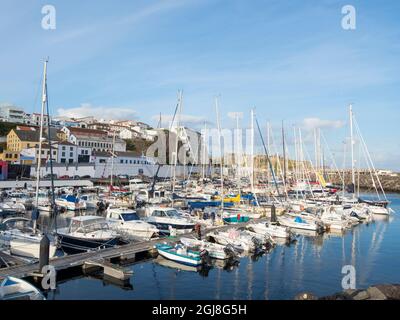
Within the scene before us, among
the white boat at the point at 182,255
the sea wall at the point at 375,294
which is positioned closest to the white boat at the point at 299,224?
the white boat at the point at 182,255

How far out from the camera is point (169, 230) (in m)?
29.5

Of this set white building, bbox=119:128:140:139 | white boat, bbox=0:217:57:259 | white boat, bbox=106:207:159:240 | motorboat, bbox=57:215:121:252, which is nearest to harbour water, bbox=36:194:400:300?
motorboat, bbox=57:215:121:252

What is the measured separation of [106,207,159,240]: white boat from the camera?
28438 millimetres

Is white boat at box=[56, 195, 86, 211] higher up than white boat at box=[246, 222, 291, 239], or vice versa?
white boat at box=[56, 195, 86, 211]

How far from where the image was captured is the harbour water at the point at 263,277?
17891 millimetres

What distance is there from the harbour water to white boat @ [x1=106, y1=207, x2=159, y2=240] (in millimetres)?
5133

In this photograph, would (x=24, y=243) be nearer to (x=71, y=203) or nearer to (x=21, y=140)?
(x=71, y=203)


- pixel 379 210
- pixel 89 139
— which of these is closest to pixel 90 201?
pixel 379 210

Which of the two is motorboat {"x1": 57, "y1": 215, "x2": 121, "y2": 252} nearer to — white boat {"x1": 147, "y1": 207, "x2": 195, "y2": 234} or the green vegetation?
white boat {"x1": 147, "y1": 207, "x2": 195, "y2": 234}

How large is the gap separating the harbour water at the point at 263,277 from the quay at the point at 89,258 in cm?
96

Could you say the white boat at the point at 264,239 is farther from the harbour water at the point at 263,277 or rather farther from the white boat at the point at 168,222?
the white boat at the point at 168,222

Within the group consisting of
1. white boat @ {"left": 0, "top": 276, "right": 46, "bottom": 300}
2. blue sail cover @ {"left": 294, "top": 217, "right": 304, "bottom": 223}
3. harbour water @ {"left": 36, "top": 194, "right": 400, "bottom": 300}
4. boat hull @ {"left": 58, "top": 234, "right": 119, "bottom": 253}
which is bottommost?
harbour water @ {"left": 36, "top": 194, "right": 400, "bottom": 300}

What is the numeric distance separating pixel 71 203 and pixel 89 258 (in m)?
25.9
